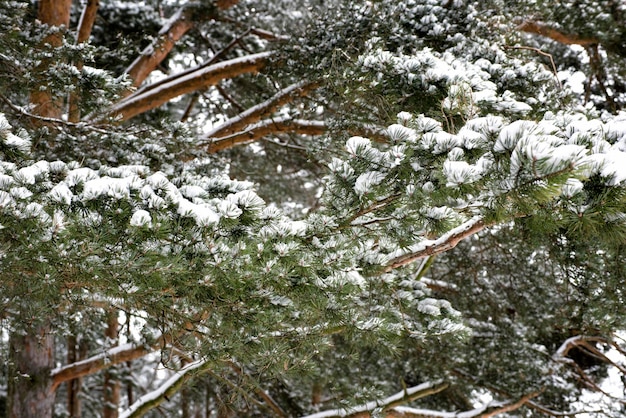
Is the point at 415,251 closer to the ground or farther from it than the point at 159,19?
closer to the ground

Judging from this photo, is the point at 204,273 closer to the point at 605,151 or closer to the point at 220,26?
the point at 605,151

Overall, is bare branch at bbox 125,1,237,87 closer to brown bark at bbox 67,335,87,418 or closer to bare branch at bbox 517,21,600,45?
bare branch at bbox 517,21,600,45

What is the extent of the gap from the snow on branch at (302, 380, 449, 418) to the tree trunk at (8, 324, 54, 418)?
280 centimetres

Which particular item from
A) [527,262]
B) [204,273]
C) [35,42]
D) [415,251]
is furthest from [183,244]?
[527,262]

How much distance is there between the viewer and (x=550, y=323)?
5.61 m

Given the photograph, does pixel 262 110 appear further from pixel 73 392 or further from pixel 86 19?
pixel 73 392

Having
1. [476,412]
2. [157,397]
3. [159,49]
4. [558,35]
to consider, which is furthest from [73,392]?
[558,35]

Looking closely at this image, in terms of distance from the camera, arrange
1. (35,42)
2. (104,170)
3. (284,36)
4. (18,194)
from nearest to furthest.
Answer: (18,194) → (104,170) → (35,42) → (284,36)

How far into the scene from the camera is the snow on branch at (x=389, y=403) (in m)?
4.86

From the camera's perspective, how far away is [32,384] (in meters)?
5.48

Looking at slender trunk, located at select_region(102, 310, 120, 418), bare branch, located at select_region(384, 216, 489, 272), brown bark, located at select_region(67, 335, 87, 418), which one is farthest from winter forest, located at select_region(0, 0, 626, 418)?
brown bark, located at select_region(67, 335, 87, 418)

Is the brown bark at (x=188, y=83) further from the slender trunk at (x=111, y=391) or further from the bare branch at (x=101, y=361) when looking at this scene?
the slender trunk at (x=111, y=391)

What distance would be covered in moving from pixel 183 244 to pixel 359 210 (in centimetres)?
69

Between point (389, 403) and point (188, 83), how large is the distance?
359cm
